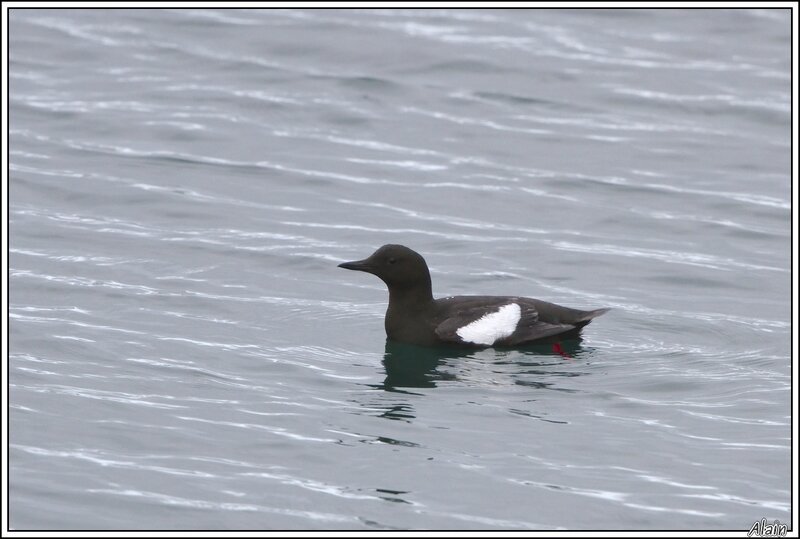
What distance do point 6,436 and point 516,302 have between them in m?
4.07

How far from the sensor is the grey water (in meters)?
8.20

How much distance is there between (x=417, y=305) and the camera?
11.0m

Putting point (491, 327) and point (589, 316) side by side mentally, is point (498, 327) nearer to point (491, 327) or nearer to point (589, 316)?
point (491, 327)

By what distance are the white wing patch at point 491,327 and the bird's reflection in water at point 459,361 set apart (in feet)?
0.30

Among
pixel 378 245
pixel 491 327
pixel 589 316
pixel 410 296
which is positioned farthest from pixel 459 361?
pixel 378 245

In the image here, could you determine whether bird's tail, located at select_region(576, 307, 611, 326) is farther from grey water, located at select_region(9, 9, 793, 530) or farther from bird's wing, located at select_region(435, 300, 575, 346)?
grey water, located at select_region(9, 9, 793, 530)

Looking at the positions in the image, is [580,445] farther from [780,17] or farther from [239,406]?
[780,17]

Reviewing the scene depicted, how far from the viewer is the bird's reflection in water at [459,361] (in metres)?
10.1

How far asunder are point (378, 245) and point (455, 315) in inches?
112

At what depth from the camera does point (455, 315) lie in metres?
10.9

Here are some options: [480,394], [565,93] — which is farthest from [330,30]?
[480,394]

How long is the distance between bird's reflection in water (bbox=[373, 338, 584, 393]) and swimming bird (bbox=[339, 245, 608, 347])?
7cm

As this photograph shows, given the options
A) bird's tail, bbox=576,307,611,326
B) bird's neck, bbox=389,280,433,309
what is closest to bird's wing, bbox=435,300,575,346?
bird's tail, bbox=576,307,611,326

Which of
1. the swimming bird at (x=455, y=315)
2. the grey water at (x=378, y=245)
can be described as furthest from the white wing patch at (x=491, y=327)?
the grey water at (x=378, y=245)
